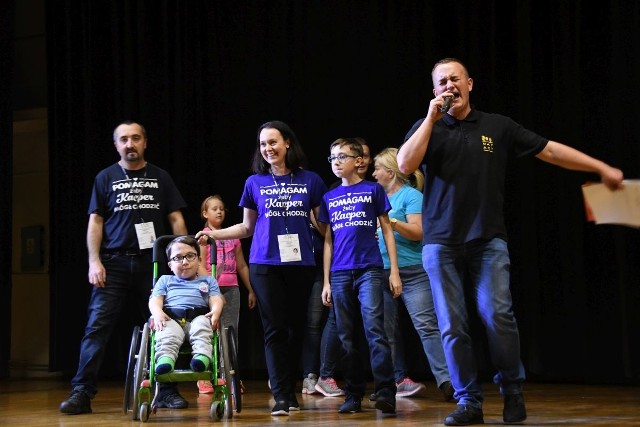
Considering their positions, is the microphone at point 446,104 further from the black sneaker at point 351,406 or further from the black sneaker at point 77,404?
the black sneaker at point 77,404

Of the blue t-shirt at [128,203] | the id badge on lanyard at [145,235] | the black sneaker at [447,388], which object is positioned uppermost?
the blue t-shirt at [128,203]

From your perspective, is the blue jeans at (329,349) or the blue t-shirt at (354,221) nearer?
the blue t-shirt at (354,221)

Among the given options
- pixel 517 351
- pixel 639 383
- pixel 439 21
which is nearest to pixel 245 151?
pixel 439 21

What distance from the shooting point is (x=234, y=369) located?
3.75 m

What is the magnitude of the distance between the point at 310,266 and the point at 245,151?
8.87ft

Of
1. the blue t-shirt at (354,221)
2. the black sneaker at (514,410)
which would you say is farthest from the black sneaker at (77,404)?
the black sneaker at (514,410)

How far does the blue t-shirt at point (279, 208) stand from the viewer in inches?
146

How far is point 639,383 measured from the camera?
5184mm

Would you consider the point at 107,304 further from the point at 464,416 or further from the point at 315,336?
the point at 464,416

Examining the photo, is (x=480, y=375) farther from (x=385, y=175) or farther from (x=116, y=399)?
(x=116, y=399)

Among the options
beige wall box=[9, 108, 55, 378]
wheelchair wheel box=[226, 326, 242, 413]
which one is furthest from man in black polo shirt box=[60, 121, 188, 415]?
beige wall box=[9, 108, 55, 378]

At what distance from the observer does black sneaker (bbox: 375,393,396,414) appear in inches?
143

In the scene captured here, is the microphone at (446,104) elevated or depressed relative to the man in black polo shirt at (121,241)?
Answer: elevated

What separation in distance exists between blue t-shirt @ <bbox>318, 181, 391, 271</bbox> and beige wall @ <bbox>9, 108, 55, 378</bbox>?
3938mm
